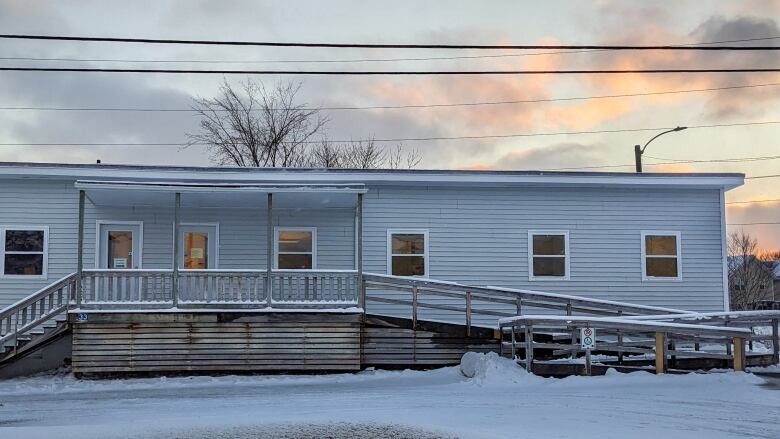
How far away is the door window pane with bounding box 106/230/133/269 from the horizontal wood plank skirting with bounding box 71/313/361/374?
122 inches

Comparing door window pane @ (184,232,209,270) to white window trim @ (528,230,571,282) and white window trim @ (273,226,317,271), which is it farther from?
white window trim @ (528,230,571,282)

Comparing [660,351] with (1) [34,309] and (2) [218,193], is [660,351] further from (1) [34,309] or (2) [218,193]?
(1) [34,309]

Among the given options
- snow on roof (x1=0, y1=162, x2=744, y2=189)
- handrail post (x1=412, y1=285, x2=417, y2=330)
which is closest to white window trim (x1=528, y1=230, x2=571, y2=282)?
snow on roof (x1=0, y1=162, x2=744, y2=189)

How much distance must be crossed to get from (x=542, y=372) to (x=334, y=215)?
6.77 m

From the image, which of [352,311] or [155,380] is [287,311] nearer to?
[352,311]

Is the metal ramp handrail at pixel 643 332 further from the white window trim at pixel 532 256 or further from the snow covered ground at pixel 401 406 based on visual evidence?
the white window trim at pixel 532 256

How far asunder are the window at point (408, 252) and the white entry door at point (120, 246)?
5778 mm

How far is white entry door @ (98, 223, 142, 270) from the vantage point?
56.9ft

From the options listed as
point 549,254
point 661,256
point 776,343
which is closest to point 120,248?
point 549,254

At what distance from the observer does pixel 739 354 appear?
42.9ft

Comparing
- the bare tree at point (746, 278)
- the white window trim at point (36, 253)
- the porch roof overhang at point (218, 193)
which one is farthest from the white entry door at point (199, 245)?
the bare tree at point (746, 278)

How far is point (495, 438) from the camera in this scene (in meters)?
8.41

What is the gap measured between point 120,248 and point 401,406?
9.37m

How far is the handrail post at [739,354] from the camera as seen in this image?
13.0 m
